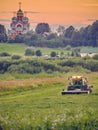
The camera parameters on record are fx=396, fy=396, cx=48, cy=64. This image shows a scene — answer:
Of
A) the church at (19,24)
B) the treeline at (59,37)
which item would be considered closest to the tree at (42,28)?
the treeline at (59,37)

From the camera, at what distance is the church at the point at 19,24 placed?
15.3 feet

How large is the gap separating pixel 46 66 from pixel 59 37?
447 millimetres

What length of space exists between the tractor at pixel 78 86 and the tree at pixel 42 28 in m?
0.66

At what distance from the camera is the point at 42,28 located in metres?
4.84

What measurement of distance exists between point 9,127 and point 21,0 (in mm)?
1518

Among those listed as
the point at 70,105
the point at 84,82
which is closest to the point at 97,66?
the point at 84,82

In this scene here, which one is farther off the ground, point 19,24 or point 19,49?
point 19,24

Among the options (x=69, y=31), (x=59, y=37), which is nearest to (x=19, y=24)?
(x=59, y=37)

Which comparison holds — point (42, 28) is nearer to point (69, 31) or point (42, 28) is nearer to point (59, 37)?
point (59, 37)

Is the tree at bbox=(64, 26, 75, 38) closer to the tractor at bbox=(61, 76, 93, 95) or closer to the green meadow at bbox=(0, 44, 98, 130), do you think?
the green meadow at bbox=(0, 44, 98, 130)

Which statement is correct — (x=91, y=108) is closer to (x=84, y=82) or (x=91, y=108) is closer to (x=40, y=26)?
(x=84, y=82)

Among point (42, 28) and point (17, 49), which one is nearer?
point (17, 49)

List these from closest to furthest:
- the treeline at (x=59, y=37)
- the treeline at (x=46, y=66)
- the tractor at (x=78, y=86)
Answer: the treeline at (x=46, y=66) < the treeline at (x=59, y=37) < the tractor at (x=78, y=86)

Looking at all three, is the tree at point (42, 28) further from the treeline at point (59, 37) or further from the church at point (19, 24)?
the church at point (19, 24)
